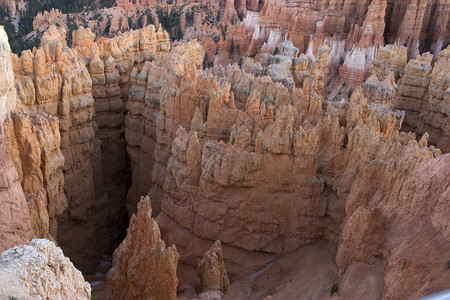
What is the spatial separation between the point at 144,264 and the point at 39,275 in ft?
19.0

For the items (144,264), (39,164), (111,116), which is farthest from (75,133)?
(144,264)

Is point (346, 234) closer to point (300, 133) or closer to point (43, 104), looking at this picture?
point (300, 133)

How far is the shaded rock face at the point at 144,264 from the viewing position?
11891mm

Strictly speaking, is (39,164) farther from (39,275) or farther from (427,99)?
(427,99)

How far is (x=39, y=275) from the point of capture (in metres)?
6.58

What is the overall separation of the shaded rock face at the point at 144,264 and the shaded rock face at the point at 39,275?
4.64 meters

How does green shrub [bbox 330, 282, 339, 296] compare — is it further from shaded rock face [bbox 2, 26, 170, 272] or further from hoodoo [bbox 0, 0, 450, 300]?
shaded rock face [bbox 2, 26, 170, 272]

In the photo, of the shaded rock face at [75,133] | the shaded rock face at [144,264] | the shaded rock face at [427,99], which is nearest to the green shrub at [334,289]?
the shaded rock face at [144,264]

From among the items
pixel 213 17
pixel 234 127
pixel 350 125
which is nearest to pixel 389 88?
pixel 350 125

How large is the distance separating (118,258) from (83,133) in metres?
8.23

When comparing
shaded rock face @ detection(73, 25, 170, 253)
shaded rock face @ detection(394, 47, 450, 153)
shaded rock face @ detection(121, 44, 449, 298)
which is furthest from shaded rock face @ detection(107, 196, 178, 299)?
shaded rock face @ detection(394, 47, 450, 153)

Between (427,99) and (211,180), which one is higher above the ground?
(211,180)

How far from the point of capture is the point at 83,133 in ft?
64.3

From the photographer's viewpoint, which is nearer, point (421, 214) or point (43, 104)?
point (421, 214)
